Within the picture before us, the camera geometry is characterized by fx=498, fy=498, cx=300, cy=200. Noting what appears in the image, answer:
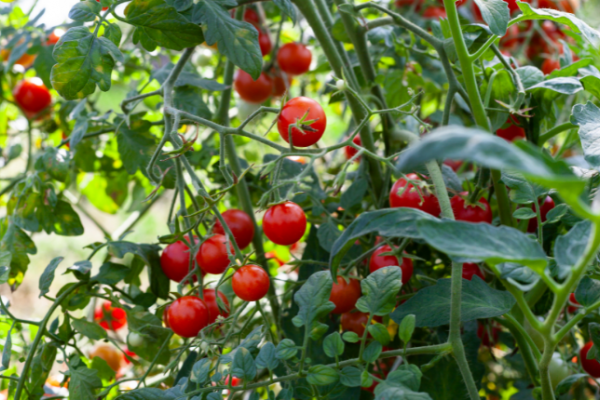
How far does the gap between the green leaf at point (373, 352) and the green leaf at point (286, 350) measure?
6cm

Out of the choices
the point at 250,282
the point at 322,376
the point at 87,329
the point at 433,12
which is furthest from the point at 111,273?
the point at 433,12

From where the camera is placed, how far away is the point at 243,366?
43 centimetres

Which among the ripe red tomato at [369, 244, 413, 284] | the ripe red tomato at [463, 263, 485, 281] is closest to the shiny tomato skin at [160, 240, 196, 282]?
the ripe red tomato at [369, 244, 413, 284]

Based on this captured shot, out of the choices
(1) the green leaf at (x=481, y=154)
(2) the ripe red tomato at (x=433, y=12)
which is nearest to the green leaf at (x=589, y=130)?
(1) the green leaf at (x=481, y=154)

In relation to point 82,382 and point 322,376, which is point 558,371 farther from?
point 82,382

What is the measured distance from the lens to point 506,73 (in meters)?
0.56

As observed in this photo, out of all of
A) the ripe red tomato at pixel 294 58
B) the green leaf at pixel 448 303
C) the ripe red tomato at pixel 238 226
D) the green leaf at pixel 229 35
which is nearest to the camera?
the green leaf at pixel 448 303

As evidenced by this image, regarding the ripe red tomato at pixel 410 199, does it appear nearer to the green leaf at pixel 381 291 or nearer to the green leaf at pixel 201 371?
the green leaf at pixel 381 291

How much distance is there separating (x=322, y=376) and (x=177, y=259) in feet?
0.89

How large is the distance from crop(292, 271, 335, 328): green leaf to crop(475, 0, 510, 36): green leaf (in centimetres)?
29

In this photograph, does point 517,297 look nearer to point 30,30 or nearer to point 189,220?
point 189,220

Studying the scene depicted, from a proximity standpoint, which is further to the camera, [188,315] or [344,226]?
[344,226]

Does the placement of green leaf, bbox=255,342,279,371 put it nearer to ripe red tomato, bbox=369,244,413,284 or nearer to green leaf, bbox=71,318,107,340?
ripe red tomato, bbox=369,244,413,284

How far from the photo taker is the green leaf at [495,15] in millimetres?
482
